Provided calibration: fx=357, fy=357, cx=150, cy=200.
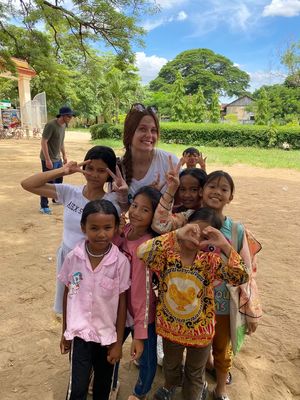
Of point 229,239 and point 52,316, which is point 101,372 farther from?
point 52,316

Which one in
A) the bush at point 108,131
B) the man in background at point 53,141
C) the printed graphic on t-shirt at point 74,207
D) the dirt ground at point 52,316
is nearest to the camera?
the printed graphic on t-shirt at point 74,207

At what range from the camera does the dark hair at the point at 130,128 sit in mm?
2293

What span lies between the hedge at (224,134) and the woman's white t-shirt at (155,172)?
19.2m

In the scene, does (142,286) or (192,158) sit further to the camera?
(192,158)

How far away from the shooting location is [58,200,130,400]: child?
179 cm

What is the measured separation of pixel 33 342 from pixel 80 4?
9.39 m

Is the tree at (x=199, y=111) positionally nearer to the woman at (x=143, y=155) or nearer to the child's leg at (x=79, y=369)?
the woman at (x=143, y=155)

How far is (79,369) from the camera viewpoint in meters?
1.78

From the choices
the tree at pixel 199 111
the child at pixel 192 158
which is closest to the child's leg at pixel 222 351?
the child at pixel 192 158

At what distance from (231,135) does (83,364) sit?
2058cm

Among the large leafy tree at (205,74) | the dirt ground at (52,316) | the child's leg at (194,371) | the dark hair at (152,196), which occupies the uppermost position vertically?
the large leafy tree at (205,74)

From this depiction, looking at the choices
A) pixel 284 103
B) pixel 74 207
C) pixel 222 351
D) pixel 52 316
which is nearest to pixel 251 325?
pixel 222 351

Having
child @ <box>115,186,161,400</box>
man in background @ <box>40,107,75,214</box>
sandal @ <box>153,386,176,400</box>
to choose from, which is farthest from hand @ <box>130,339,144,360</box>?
man in background @ <box>40,107,75,214</box>

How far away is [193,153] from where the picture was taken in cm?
271
